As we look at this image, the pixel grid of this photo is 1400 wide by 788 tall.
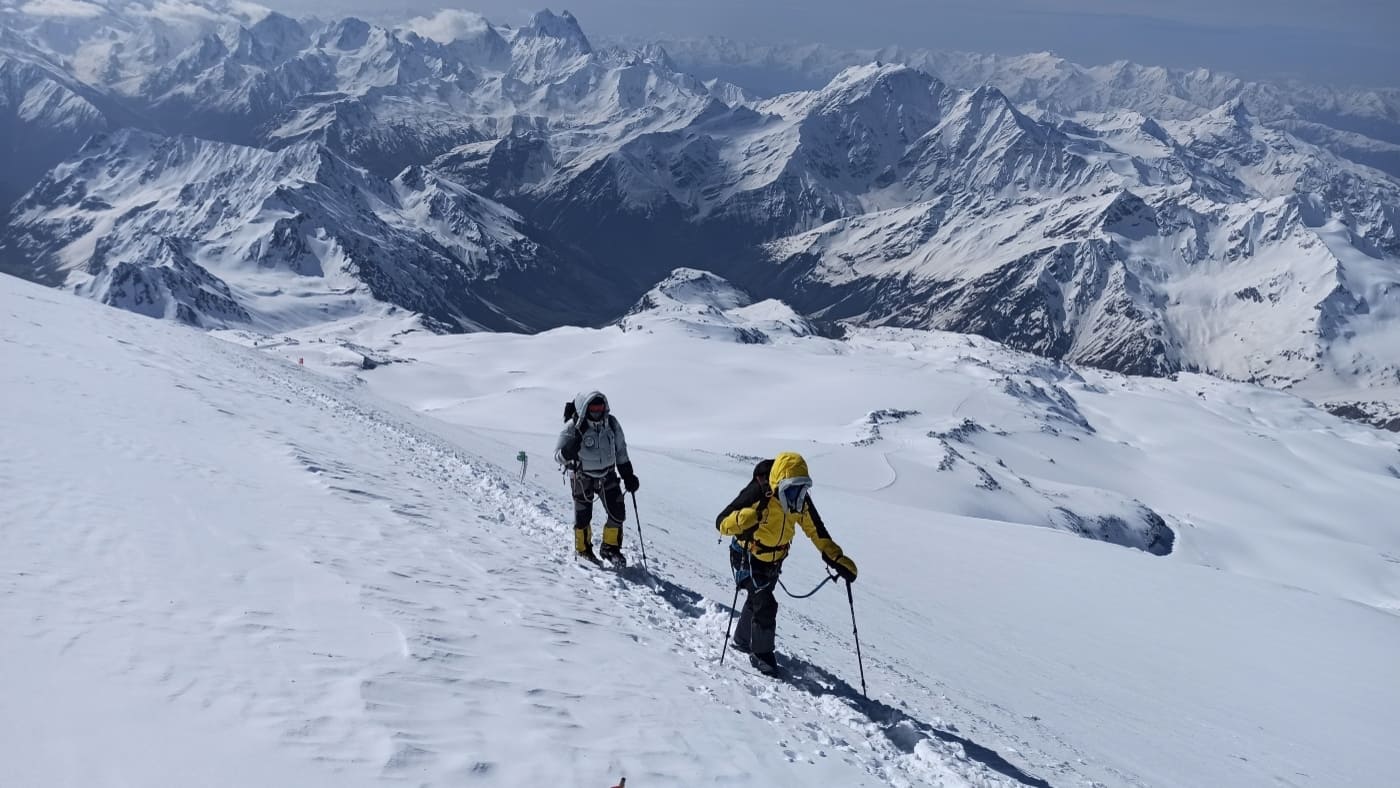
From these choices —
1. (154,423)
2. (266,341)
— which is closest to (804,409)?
(154,423)

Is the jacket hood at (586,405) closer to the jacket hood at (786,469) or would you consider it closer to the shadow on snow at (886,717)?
the shadow on snow at (886,717)

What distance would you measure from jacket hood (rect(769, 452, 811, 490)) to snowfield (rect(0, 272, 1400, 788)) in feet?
Answer: 8.37

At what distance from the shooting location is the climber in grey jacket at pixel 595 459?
14266 millimetres

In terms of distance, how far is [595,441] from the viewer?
14.5m

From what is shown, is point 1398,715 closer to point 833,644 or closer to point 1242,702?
point 1242,702

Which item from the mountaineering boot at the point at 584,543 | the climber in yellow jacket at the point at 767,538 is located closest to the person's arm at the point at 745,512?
the climber in yellow jacket at the point at 767,538

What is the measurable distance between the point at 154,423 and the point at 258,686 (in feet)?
42.3

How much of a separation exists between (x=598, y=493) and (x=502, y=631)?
498cm

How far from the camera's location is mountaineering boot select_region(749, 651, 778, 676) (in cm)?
1127

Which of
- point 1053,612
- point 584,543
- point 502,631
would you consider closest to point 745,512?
point 502,631

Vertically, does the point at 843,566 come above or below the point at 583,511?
above

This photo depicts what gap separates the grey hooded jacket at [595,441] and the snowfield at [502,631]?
1.72 m

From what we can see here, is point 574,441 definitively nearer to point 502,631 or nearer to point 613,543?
point 613,543

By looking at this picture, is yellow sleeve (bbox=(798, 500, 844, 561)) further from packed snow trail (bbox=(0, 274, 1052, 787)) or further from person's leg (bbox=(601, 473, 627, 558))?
person's leg (bbox=(601, 473, 627, 558))
